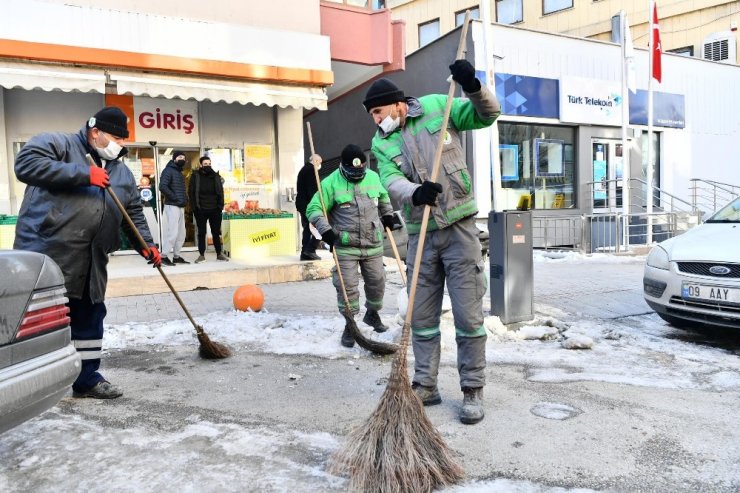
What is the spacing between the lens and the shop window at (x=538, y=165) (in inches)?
576

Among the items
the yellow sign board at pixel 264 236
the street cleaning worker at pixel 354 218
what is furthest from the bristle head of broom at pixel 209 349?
the yellow sign board at pixel 264 236

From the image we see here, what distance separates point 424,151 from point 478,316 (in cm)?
104

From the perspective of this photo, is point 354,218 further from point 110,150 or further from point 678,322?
point 678,322

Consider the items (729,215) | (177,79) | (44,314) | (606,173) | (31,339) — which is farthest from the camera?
(606,173)

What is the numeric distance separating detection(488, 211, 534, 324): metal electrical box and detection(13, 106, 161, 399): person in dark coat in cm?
347

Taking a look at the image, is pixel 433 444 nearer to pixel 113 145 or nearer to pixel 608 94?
pixel 113 145

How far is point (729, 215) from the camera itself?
6070 mm

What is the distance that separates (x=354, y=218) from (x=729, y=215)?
3.96 metres

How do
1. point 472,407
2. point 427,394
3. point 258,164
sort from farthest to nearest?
point 258,164, point 427,394, point 472,407

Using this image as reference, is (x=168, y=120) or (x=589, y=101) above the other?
(x=589, y=101)

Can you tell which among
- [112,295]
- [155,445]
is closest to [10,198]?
[112,295]

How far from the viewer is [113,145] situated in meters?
3.87

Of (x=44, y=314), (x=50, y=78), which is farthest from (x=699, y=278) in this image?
(x=50, y=78)

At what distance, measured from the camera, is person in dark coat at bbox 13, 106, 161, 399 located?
11.6 feet
